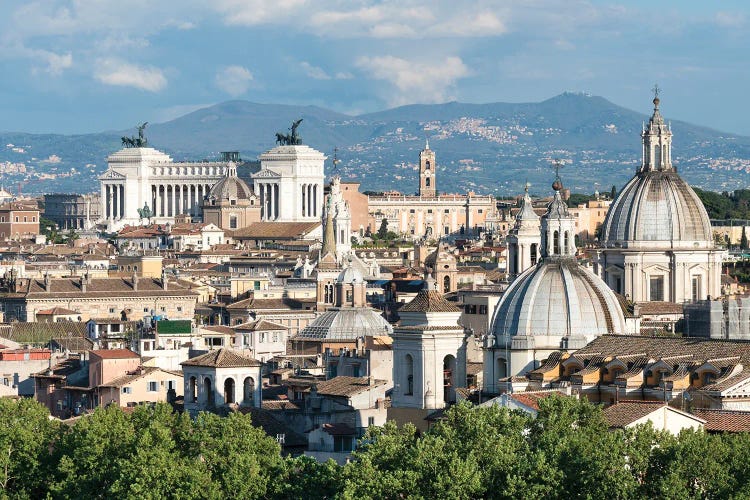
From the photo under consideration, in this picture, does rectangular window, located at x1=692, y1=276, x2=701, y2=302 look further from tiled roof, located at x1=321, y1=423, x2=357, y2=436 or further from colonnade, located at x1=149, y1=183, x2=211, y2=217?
colonnade, located at x1=149, y1=183, x2=211, y2=217

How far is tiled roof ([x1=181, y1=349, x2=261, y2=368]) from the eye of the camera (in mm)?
56938

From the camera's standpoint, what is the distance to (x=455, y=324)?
53875mm

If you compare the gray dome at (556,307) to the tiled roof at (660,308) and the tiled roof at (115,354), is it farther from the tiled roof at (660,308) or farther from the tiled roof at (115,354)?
the tiled roof at (660,308)

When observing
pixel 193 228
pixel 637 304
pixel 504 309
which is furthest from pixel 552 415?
pixel 193 228

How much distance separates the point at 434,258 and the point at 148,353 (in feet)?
118

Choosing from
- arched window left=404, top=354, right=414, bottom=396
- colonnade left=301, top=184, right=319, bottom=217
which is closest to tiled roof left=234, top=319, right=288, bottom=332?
arched window left=404, top=354, right=414, bottom=396

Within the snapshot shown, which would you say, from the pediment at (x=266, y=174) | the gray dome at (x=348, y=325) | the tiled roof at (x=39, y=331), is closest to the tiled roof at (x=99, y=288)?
the tiled roof at (x=39, y=331)

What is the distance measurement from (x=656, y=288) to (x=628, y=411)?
128 feet

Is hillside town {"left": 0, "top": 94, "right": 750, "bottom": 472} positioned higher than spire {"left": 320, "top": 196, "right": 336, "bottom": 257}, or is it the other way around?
spire {"left": 320, "top": 196, "right": 336, "bottom": 257}

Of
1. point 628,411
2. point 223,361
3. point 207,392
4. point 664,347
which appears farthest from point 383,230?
point 628,411

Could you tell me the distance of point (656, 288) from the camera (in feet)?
277

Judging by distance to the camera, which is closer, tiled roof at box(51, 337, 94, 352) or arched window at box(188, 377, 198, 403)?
arched window at box(188, 377, 198, 403)

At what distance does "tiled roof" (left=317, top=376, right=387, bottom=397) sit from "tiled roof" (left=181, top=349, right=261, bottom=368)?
1.69 m

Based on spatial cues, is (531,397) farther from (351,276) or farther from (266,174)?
(266,174)
